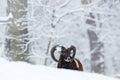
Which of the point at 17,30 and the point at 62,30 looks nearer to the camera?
the point at 17,30

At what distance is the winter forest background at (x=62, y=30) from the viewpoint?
12.2 metres

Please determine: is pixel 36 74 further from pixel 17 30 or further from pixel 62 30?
pixel 62 30

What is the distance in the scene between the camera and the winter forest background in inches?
481

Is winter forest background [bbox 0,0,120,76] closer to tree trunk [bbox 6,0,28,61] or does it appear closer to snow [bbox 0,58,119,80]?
tree trunk [bbox 6,0,28,61]

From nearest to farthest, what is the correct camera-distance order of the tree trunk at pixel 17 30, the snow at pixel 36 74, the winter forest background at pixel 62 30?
the snow at pixel 36 74
the tree trunk at pixel 17 30
the winter forest background at pixel 62 30

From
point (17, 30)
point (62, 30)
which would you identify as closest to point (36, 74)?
point (17, 30)

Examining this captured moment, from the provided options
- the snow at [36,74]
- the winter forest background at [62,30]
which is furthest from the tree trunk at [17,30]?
the snow at [36,74]

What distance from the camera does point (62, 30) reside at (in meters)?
14.4

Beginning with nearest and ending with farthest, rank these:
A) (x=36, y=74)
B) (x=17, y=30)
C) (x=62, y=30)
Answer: (x=36, y=74), (x=17, y=30), (x=62, y=30)

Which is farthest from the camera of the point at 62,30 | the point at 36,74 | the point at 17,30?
the point at 62,30

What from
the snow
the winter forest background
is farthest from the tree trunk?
the snow

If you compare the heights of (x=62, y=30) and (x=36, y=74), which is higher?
(x=62, y=30)

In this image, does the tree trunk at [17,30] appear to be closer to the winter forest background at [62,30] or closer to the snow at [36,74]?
the winter forest background at [62,30]

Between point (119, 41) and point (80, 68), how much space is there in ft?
42.2
